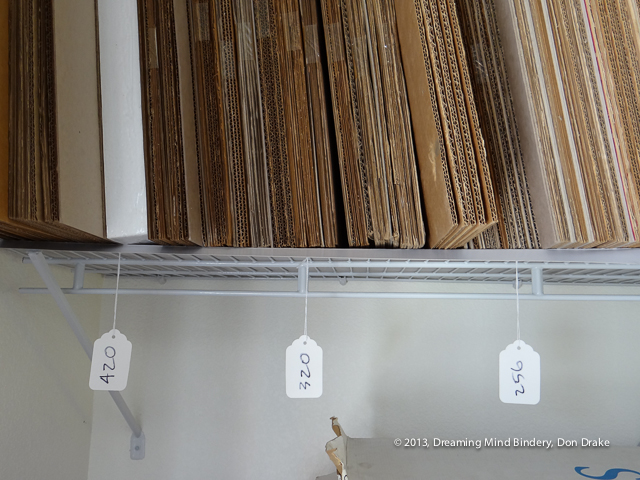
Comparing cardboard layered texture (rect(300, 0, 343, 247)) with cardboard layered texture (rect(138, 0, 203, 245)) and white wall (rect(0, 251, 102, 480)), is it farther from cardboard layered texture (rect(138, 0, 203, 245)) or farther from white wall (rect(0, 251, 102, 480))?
white wall (rect(0, 251, 102, 480))

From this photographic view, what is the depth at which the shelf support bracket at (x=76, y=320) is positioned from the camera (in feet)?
2.97

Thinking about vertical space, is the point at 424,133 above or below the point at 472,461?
above

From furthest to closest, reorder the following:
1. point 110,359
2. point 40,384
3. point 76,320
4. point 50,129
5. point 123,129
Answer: point 40,384, point 76,320, point 110,359, point 123,129, point 50,129

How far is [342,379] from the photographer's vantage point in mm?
1407

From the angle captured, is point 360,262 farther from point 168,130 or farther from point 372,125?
point 168,130

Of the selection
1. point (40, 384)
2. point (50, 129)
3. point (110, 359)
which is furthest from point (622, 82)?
point (40, 384)

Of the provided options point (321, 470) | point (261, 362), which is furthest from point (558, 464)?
point (261, 362)

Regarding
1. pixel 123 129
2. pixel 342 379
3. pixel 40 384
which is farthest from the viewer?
pixel 342 379

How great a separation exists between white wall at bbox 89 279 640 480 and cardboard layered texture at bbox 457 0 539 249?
615mm

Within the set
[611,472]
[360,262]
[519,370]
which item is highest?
[360,262]

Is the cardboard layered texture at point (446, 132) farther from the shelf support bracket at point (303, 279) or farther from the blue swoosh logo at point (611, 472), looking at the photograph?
the blue swoosh logo at point (611, 472)

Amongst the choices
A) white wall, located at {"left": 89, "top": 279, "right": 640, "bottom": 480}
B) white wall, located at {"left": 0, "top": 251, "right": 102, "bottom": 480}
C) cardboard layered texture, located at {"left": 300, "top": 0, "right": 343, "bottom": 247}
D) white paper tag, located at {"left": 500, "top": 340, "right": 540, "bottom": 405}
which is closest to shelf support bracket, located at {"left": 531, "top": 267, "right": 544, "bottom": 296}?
white paper tag, located at {"left": 500, "top": 340, "right": 540, "bottom": 405}

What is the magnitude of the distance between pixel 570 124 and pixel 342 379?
965 millimetres

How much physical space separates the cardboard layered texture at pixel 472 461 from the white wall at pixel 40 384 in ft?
2.42
